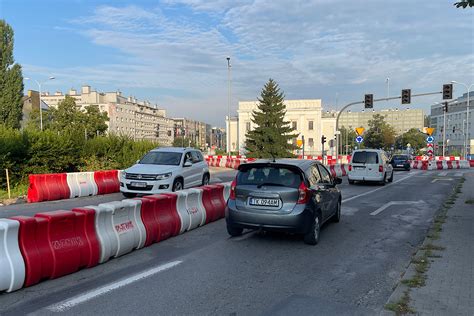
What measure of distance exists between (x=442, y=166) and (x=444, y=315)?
4116 cm

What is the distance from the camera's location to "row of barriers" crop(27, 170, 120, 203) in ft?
45.1

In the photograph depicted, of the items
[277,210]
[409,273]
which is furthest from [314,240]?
[409,273]

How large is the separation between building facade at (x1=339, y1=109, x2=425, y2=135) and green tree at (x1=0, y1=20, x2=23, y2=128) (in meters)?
149

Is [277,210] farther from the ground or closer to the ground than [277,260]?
farther from the ground

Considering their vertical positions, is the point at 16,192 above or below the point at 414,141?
below

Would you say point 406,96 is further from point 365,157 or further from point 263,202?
point 263,202

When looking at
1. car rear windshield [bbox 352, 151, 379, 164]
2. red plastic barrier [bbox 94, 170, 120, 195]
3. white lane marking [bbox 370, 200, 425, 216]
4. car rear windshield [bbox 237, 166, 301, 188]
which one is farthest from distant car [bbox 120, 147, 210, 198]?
car rear windshield [bbox 352, 151, 379, 164]

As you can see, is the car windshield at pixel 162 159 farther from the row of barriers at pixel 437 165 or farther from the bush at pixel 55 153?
the row of barriers at pixel 437 165

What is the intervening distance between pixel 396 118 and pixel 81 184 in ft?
622

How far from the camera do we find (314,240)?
763 centimetres

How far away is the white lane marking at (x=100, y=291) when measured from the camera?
4609 mm

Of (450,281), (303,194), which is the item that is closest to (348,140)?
(303,194)

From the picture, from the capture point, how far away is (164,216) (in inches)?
321

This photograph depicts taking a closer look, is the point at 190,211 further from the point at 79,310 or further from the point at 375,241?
the point at 79,310
